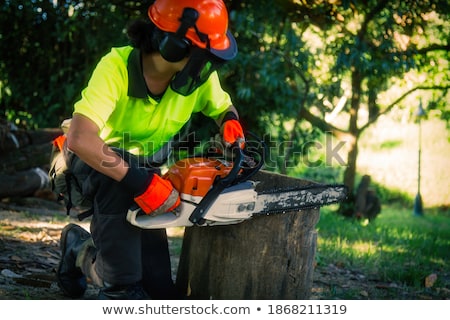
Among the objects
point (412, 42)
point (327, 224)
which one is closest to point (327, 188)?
point (327, 224)

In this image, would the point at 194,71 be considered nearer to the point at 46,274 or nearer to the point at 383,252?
the point at 46,274

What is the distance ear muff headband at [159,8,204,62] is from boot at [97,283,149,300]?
1.03m

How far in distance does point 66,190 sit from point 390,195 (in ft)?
33.4

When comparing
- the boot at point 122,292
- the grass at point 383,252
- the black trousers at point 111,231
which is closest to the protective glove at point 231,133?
the black trousers at point 111,231

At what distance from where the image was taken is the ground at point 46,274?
123 inches

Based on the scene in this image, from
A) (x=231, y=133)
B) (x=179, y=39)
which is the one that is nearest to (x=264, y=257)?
(x=231, y=133)

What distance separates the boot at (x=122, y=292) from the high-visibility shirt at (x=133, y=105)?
0.64 meters

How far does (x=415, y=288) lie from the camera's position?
3850mm

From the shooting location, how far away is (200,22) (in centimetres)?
257

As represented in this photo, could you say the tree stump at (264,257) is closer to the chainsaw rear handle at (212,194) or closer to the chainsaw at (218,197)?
the chainsaw at (218,197)

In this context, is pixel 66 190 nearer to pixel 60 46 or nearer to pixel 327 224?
pixel 327 224

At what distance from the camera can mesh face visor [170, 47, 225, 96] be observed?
8.48ft

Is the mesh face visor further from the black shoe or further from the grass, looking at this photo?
the grass

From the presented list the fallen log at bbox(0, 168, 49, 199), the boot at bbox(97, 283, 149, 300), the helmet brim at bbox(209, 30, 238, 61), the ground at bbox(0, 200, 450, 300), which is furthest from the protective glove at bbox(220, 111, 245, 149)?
the fallen log at bbox(0, 168, 49, 199)
